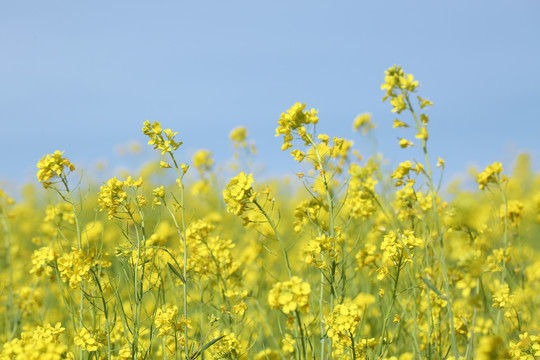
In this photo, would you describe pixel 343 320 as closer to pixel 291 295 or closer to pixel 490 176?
pixel 291 295

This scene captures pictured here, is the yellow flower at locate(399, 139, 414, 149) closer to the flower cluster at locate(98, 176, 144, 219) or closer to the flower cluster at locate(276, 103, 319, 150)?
the flower cluster at locate(276, 103, 319, 150)

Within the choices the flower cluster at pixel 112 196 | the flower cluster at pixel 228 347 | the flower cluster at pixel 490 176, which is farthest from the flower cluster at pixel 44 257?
the flower cluster at pixel 490 176

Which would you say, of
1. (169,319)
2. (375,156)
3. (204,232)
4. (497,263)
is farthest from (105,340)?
(375,156)

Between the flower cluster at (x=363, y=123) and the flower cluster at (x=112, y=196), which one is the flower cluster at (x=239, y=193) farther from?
the flower cluster at (x=363, y=123)

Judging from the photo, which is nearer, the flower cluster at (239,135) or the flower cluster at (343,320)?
the flower cluster at (343,320)

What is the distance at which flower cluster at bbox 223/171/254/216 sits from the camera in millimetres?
2215

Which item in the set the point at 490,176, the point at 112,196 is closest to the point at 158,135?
the point at 112,196

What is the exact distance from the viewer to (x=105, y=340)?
248 centimetres

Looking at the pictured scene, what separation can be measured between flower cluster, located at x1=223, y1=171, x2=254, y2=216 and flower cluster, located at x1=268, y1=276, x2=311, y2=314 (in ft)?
1.86

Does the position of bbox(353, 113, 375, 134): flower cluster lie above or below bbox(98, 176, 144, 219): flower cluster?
above

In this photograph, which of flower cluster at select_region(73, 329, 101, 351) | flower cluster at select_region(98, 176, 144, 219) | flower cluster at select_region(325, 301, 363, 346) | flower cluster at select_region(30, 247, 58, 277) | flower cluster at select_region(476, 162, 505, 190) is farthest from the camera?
flower cluster at select_region(476, 162, 505, 190)

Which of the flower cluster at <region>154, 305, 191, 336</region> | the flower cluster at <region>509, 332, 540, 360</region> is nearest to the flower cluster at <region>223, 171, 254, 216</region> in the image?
the flower cluster at <region>154, 305, 191, 336</region>

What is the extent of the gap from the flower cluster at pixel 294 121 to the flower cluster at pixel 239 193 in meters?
0.35

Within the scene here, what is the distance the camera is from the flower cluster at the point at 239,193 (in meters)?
2.21
